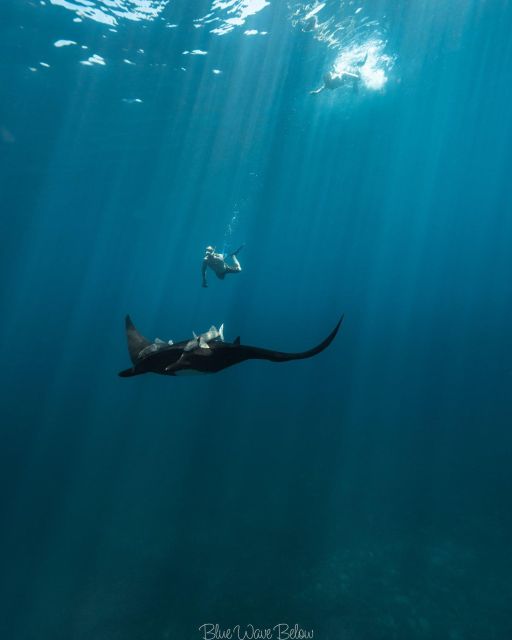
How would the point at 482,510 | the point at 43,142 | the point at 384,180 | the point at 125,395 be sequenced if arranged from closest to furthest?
the point at 482,510, the point at 43,142, the point at 125,395, the point at 384,180

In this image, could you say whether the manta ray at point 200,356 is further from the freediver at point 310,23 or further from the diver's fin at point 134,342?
the freediver at point 310,23

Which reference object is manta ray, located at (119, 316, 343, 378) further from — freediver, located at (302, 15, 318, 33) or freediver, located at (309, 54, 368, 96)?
freediver, located at (302, 15, 318, 33)

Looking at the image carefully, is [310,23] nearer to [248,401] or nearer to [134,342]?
[134,342]

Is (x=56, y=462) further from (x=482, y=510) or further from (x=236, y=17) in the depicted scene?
(x=236, y=17)

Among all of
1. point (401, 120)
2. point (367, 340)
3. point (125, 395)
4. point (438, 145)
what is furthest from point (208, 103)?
point (367, 340)

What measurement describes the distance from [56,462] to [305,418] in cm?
2066

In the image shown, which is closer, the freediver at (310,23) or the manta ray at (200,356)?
the manta ray at (200,356)

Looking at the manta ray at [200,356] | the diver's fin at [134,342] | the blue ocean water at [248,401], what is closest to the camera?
the manta ray at [200,356]

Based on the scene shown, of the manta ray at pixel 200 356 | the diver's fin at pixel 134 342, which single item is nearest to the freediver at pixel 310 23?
the diver's fin at pixel 134 342

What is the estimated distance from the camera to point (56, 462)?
29.0 metres

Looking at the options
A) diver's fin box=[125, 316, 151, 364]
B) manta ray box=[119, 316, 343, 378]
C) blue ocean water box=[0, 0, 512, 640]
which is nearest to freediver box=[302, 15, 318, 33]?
blue ocean water box=[0, 0, 512, 640]

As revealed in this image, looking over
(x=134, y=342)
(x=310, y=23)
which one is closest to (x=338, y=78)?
(x=310, y=23)

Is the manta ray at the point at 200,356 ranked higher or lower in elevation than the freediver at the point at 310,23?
lower

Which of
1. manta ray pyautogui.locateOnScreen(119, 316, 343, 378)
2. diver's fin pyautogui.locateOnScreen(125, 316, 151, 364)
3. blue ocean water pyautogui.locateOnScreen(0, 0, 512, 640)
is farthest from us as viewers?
blue ocean water pyautogui.locateOnScreen(0, 0, 512, 640)
